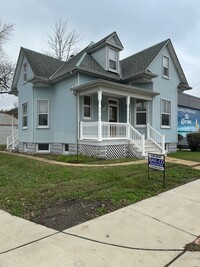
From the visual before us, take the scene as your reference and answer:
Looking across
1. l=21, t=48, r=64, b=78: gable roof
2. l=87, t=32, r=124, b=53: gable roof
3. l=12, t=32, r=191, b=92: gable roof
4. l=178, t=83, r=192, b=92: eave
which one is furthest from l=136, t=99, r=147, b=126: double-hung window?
l=21, t=48, r=64, b=78: gable roof

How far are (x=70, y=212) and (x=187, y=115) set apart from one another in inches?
937

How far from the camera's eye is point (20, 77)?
17.3 metres

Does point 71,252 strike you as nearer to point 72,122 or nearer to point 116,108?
point 72,122

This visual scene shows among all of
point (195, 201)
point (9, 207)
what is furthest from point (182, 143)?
point (9, 207)

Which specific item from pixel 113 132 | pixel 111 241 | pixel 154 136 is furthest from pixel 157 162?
pixel 154 136

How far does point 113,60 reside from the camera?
15.3 metres

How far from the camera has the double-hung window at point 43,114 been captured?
15211 mm

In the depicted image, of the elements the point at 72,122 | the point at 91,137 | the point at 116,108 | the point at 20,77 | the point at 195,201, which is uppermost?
the point at 20,77

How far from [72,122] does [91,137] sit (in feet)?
6.09

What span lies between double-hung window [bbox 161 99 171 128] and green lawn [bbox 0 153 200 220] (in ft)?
22.1

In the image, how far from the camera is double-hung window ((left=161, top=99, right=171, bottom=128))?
51.8 feet

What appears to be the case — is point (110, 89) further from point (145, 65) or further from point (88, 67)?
point (145, 65)

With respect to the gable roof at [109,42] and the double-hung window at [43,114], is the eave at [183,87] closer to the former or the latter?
the gable roof at [109,42]

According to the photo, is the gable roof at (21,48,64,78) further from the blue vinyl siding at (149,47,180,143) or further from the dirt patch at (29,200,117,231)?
the dirt patch at (29,200,117,231)
